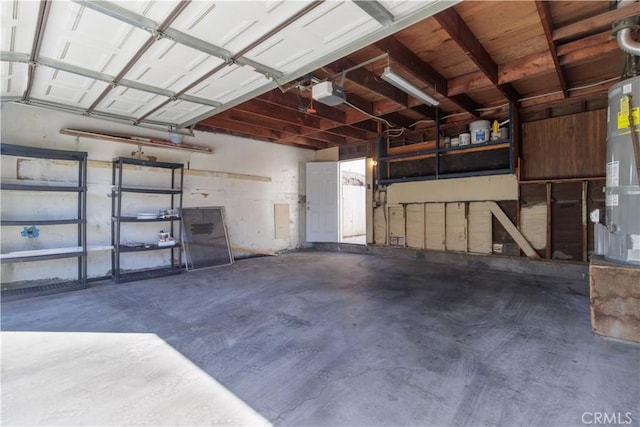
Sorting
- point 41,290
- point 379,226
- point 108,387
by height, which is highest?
point 379,226

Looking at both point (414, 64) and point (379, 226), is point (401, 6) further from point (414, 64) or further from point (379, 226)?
point (379, 226)

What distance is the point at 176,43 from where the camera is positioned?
228 centimetres

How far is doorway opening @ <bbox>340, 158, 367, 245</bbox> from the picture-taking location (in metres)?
9.73

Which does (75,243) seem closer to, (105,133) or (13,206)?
(13,206)

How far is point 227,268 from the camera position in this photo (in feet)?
16.6

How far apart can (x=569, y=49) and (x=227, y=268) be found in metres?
5.40

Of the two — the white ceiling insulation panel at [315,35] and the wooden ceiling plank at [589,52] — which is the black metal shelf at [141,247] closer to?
the white ceiling insulation panel at [315,35]

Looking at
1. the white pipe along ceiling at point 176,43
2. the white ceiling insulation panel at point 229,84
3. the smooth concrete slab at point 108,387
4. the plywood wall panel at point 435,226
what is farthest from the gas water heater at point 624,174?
the plywood wall panel at point 435,226

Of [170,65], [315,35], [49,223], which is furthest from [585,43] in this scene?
[49,223]

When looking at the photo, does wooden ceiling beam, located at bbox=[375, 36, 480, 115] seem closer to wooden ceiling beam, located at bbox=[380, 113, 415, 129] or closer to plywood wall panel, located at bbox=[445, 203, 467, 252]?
wooden ceiling beam, located at bbox=[380, 113, 415, 129]

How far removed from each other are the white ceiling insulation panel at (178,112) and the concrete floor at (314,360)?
→ 2.37 meters

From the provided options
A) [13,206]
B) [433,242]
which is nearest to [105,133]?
[13,206]

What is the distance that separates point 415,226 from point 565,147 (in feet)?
8.71

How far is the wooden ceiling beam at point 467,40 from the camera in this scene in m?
2.49
